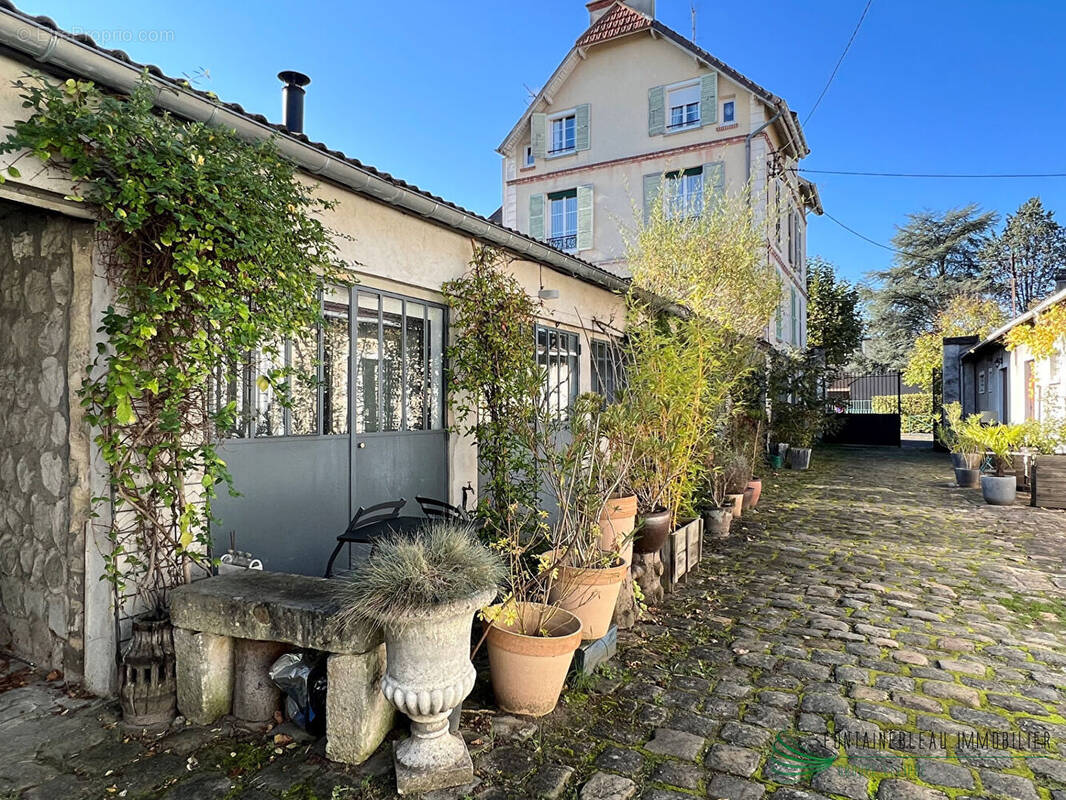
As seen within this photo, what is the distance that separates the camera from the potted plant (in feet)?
7.67

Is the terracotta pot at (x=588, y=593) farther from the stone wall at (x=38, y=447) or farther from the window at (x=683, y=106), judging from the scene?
the window at (x=683, y=106)

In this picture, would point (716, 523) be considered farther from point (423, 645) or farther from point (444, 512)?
point (423, 645)

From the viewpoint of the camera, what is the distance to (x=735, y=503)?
7.23 m

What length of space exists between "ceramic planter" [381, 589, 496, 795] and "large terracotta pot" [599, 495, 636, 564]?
143 cm

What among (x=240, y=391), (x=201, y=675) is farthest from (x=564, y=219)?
(x=201, y=675)

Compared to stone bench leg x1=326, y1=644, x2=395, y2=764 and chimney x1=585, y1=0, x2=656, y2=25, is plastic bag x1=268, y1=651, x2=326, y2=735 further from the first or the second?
chimney x1=585, y1=0, x2=656, y2=25

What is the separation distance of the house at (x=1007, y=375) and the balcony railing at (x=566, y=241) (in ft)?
31.8

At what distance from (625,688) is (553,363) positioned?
4.30 meters

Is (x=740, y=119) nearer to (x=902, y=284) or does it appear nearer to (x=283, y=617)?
(x=283, y=617)

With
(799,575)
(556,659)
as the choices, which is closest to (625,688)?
(556,659)

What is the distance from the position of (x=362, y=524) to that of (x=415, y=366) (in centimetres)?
133

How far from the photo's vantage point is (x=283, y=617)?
8.48ft

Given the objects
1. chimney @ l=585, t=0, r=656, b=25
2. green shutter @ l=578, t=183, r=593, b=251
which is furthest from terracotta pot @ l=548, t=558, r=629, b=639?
chimney @ l=585, t=0, r=656, b=25

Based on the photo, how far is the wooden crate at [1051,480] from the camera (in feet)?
26.1
